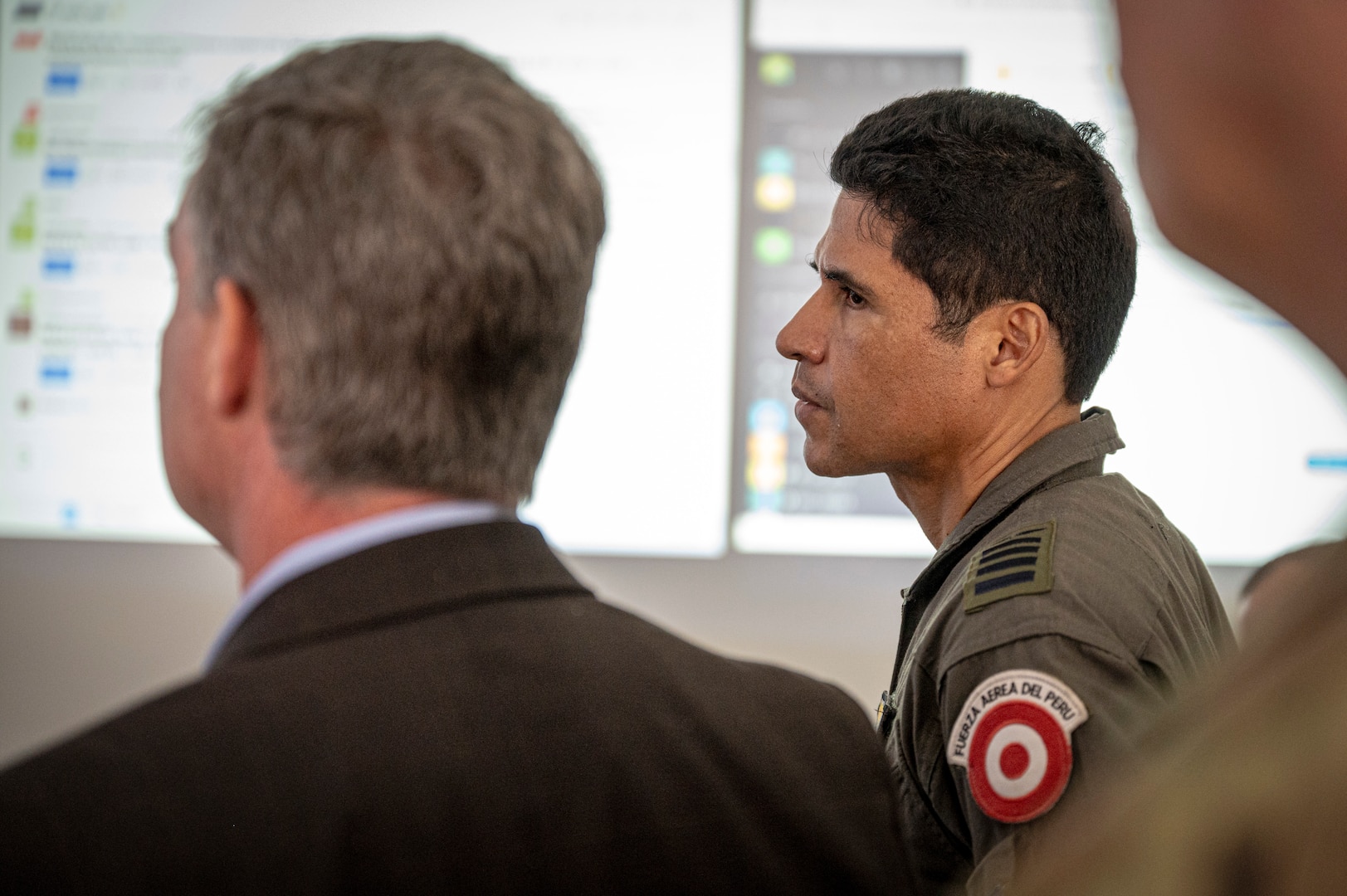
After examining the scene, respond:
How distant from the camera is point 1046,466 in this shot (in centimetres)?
128

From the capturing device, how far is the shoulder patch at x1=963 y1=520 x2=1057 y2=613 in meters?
1.06

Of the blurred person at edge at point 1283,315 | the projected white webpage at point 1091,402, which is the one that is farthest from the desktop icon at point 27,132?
the blurred person at edge at point 1283,315

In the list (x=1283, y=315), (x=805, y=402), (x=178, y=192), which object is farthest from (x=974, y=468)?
(x=178, y=192)

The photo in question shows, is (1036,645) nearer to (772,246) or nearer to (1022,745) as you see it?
(1022,745)

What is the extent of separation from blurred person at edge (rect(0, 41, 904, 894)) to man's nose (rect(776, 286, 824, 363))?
0.71m

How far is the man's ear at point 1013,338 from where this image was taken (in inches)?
52.2

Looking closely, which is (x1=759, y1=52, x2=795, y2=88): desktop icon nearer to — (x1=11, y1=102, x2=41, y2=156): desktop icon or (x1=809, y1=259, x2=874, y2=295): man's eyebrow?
(x1=809, y1=259, x2=874, y2=295): man's eyebrow

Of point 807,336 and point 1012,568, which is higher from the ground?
point 807,336

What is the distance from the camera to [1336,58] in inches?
8.2

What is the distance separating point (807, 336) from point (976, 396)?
227 mm

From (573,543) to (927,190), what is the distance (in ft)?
5.98

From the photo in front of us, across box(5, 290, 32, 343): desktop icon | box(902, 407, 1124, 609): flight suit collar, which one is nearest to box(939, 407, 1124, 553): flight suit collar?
box(902, 407, 1124, 609): flight suit collar

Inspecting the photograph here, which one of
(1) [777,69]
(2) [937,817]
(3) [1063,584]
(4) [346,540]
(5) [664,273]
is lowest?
(2) [937,817]

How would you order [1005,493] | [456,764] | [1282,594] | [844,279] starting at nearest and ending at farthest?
[1282,594]
[456,764]
[1005,493]
[844,279]
